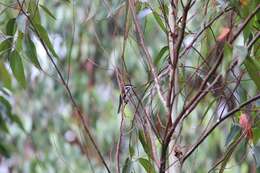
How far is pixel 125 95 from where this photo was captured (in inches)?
34.4

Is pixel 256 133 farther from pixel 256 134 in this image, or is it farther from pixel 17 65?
pixel 17 65

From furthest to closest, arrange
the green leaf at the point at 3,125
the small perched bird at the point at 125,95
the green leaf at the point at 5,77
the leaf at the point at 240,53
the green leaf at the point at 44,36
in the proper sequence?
the green leaf at the point at 3,125
the green leaf at the point at 5,77
the green leaf at the point at 44,36
the small perched bird at the point at 125,95
the leaf at the point at 240,53

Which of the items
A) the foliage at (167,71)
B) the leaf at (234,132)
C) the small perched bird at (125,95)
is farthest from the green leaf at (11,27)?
the leaf at (234,132)

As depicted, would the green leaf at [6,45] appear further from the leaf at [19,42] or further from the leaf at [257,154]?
the leaf at [257,154]

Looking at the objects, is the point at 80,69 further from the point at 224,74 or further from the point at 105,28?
the point at 224,74

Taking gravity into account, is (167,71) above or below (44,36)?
below

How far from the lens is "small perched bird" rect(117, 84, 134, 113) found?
873mm

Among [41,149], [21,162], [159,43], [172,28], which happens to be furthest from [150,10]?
[21,162]

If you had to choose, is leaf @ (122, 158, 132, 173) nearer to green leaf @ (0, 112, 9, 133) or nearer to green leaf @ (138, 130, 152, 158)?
green leaf @ (138, 130, 152, 158)

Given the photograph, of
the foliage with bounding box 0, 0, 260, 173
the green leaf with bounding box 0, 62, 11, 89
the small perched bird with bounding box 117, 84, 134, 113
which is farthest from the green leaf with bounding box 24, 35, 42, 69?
A: the green leaf with bounding box 0, 62, 11, 89

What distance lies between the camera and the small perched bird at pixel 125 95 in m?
0.87

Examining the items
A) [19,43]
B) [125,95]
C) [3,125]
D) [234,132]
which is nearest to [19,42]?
[19,43]

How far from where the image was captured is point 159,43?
2.25m

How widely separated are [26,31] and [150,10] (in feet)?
0.68
